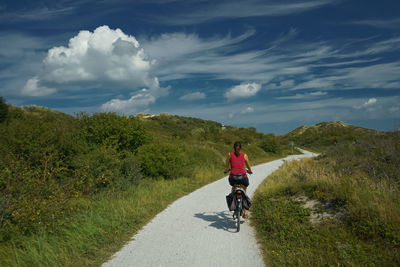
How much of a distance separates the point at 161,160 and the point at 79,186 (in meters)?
6.75

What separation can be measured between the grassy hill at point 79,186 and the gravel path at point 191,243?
481 mm

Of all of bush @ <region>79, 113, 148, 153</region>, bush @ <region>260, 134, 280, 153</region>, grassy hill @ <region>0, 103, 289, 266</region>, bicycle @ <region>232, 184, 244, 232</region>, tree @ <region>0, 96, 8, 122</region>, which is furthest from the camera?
bush @ <region>260, 134, 280, 153</region>

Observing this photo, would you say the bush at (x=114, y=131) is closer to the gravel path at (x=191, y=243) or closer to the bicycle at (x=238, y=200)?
the gravel path at (x=191, y=243)

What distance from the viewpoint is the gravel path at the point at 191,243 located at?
4984 millimetres

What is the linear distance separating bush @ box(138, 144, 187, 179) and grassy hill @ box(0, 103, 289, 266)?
56 millimetres

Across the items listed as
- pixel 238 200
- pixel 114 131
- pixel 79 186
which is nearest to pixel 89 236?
pixel 79 186

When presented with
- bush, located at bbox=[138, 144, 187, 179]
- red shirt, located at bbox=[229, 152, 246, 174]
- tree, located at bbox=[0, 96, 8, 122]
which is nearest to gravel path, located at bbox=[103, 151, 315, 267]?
red shirt, located at bbox=[229, 152, 246, 174]

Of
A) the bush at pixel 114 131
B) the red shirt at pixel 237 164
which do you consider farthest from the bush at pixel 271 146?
the red shirt at pixel 237 164

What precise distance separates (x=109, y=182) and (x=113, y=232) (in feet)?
15.4

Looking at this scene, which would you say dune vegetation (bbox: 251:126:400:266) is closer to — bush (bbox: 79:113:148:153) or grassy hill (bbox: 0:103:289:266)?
grassy hill (bbox: 0:103:289:266)

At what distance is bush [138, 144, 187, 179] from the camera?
14824 millimetres

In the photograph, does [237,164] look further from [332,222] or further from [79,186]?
[79,186]

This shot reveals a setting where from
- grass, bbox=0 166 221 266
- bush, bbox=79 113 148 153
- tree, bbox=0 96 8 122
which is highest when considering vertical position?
tree, bbox=0 96 8 122

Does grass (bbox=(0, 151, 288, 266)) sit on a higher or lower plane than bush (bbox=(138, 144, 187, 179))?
lower
